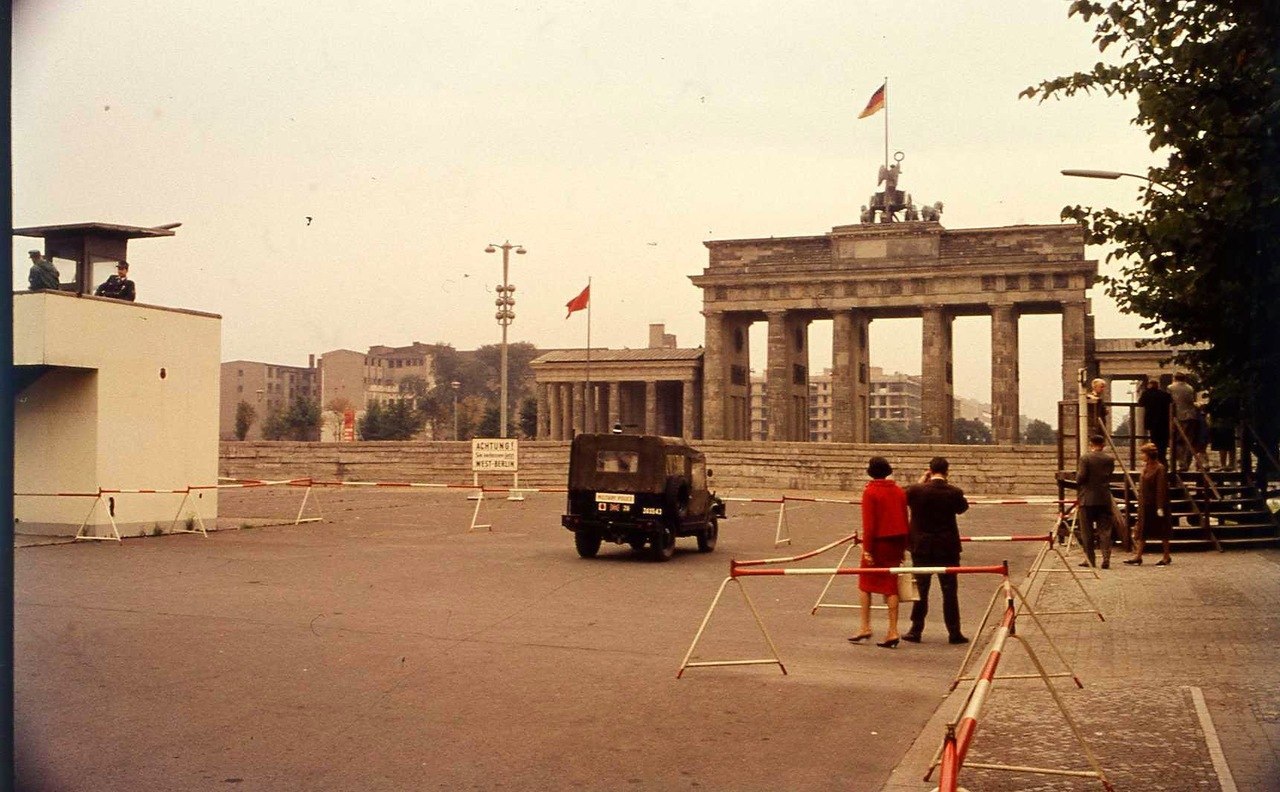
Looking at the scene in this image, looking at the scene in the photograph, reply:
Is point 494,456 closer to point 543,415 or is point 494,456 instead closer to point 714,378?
point 714,378

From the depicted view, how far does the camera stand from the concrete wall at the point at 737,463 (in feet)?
173

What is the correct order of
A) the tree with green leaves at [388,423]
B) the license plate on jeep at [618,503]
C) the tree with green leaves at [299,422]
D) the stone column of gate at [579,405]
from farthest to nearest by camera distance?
the tree with green leaves at [388,423], the tree with green leaves at [299,422], the stone column of gate at [579,405], the license plate on jeep at [618,503]

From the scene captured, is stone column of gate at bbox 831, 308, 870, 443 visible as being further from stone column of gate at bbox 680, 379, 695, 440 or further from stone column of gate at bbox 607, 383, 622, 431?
stone column of gate at bbox 607, 383, 622, 431

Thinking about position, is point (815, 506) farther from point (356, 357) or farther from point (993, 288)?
point (356, 357)

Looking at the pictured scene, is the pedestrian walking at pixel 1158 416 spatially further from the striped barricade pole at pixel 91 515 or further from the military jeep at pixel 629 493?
the striped barricade pole at pixel 91 515

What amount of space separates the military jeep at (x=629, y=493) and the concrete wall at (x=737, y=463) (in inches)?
1275

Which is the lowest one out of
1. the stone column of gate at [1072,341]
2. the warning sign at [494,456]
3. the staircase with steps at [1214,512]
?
the staircase with steps at [1214,512]

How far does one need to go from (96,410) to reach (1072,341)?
55.3m

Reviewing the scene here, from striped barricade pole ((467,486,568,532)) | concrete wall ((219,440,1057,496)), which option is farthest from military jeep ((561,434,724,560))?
concrete wall ((219,440,1057,496))

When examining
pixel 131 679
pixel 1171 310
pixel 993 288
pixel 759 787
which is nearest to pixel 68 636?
pixel 131 679

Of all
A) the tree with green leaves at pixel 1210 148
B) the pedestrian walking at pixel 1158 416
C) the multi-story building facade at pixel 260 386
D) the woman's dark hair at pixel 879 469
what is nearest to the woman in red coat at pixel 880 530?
the woman's dark hair at pixel 879 469

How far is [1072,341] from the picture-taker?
69.4 meters

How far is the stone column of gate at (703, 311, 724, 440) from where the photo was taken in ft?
253

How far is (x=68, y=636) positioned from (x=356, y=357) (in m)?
124
